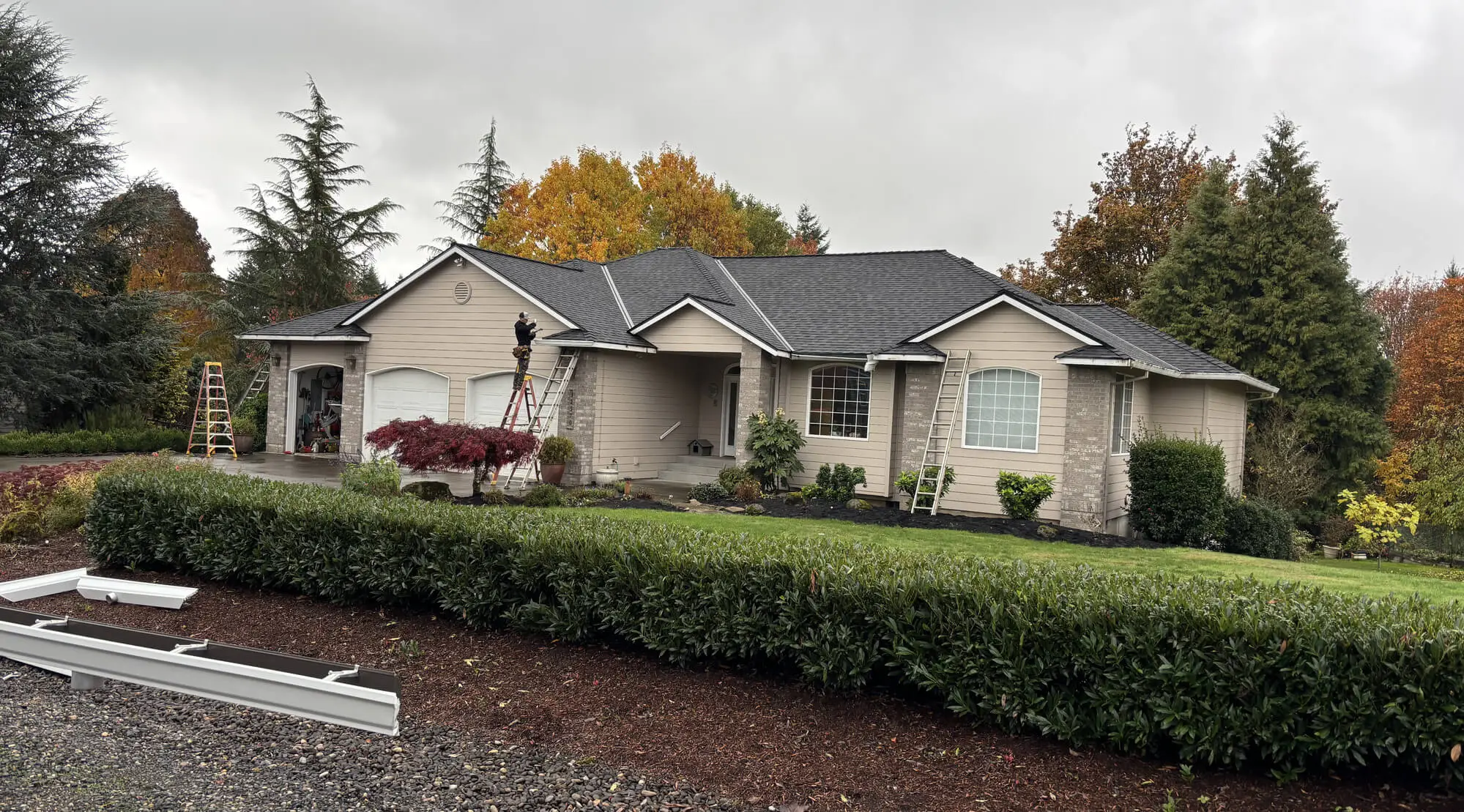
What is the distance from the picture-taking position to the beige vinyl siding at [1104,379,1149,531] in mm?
15875

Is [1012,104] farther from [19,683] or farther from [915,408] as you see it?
[19,683]

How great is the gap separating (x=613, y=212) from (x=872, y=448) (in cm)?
2301

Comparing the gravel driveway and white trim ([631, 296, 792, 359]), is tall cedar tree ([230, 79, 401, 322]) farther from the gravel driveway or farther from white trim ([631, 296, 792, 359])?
the gravel driveway

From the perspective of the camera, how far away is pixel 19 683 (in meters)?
5.86

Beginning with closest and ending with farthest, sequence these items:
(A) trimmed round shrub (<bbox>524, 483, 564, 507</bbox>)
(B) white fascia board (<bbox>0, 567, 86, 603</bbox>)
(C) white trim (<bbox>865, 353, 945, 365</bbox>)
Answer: (B) white fascia board (<bbox>0, 567, 86, 603</bbox>)
(A) trimmed round shrub (<bbox>524, 483, 564, 507</bbox>)
(C) white trim (<bbox>865, 353, 945, 365</bbox>)

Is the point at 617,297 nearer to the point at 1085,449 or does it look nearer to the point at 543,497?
the point at 543,497

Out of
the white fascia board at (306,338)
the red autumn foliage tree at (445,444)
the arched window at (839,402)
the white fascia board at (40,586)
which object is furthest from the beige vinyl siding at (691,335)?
the white fascia board at (40,586)

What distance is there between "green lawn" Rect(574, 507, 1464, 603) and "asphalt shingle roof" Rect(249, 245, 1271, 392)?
4220 millimetres

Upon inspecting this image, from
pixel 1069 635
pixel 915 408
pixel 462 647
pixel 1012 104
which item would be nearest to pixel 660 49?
pixel 1012 104

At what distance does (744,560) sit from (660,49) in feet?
55.5

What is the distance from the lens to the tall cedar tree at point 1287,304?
26875 millimetres

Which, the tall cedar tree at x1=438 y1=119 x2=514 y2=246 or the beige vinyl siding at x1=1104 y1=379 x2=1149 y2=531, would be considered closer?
the beige vinyl siding at x1=1104 y1=379 x2=1149 y2=531

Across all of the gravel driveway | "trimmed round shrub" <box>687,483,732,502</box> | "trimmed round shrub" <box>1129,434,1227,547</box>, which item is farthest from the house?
the gravel driveway

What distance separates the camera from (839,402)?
18000mm
